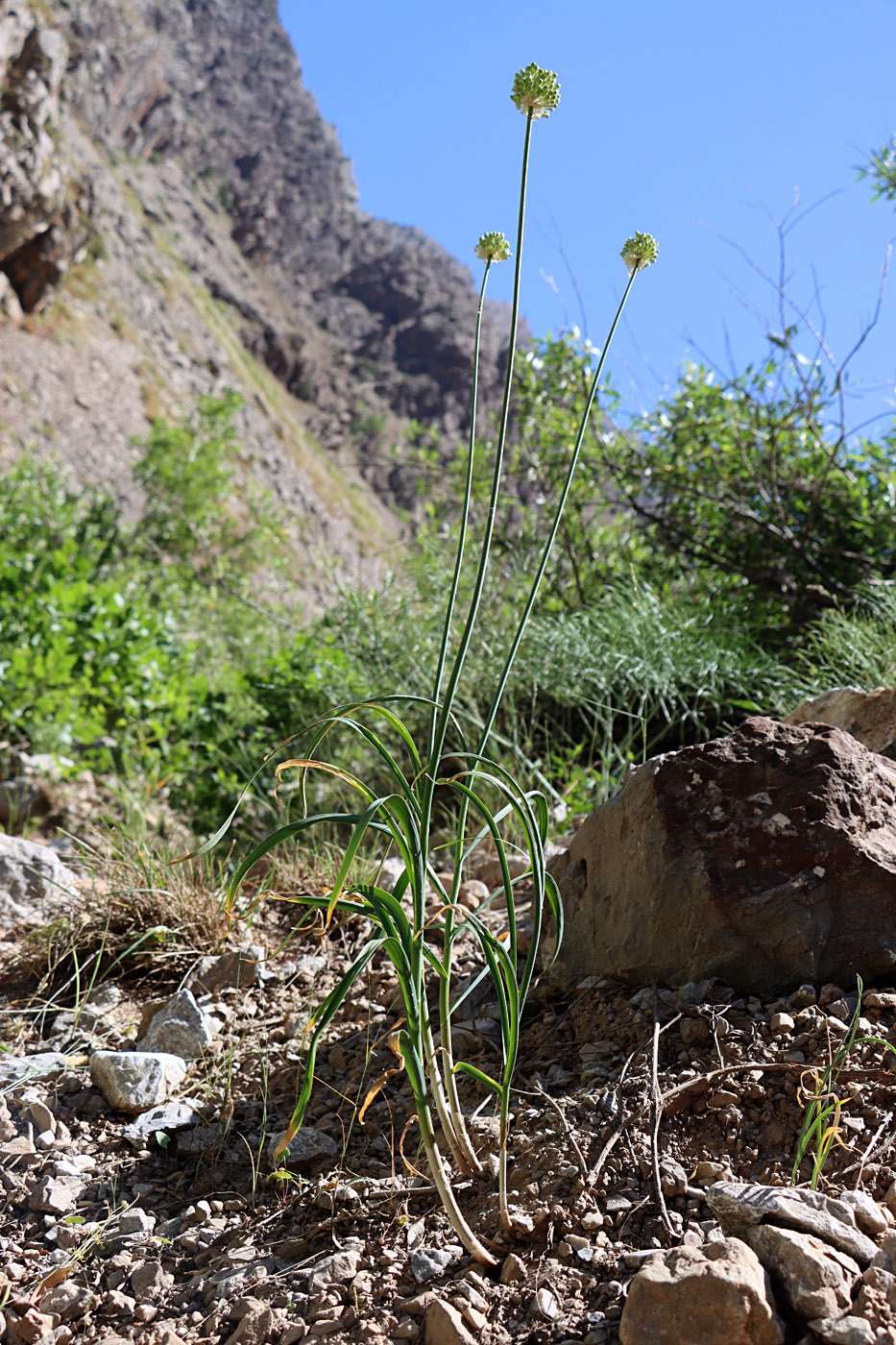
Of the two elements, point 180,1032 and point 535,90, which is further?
point 180,1032

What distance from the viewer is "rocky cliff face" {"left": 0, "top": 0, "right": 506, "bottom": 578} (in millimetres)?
16656

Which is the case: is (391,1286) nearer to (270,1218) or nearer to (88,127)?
(270,1218)

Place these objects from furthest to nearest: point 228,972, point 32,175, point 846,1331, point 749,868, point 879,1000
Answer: point 32,175 → point 228,972 → point 749,868 → point 879,1000 → point 846,1331

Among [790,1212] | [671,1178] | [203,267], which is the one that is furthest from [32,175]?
[203,267]

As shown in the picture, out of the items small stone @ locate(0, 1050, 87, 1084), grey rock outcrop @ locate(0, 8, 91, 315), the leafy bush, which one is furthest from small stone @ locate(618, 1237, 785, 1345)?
grey rock outcrop @ locate(0, 8, 91, 315)

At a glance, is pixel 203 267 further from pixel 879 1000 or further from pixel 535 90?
pixel 879 1000

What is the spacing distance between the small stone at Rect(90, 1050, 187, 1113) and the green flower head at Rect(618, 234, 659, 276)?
161cm

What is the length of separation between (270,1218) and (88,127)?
39714 mm

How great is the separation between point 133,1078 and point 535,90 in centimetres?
172

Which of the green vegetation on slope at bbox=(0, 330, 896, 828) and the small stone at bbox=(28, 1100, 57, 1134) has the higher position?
the green vegetation on slope at bbox=(0, 330, 896, 828)

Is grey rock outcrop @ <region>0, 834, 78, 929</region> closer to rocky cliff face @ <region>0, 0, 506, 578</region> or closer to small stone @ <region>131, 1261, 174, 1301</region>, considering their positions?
small stone @ <region>131, 1261, 174, 1301</region>

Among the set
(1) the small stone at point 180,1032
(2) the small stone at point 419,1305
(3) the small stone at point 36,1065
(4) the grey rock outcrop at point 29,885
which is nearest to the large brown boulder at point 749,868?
(2) the small stone at point 419,1305

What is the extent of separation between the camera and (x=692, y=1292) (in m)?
0.86

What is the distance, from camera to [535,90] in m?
1.04
